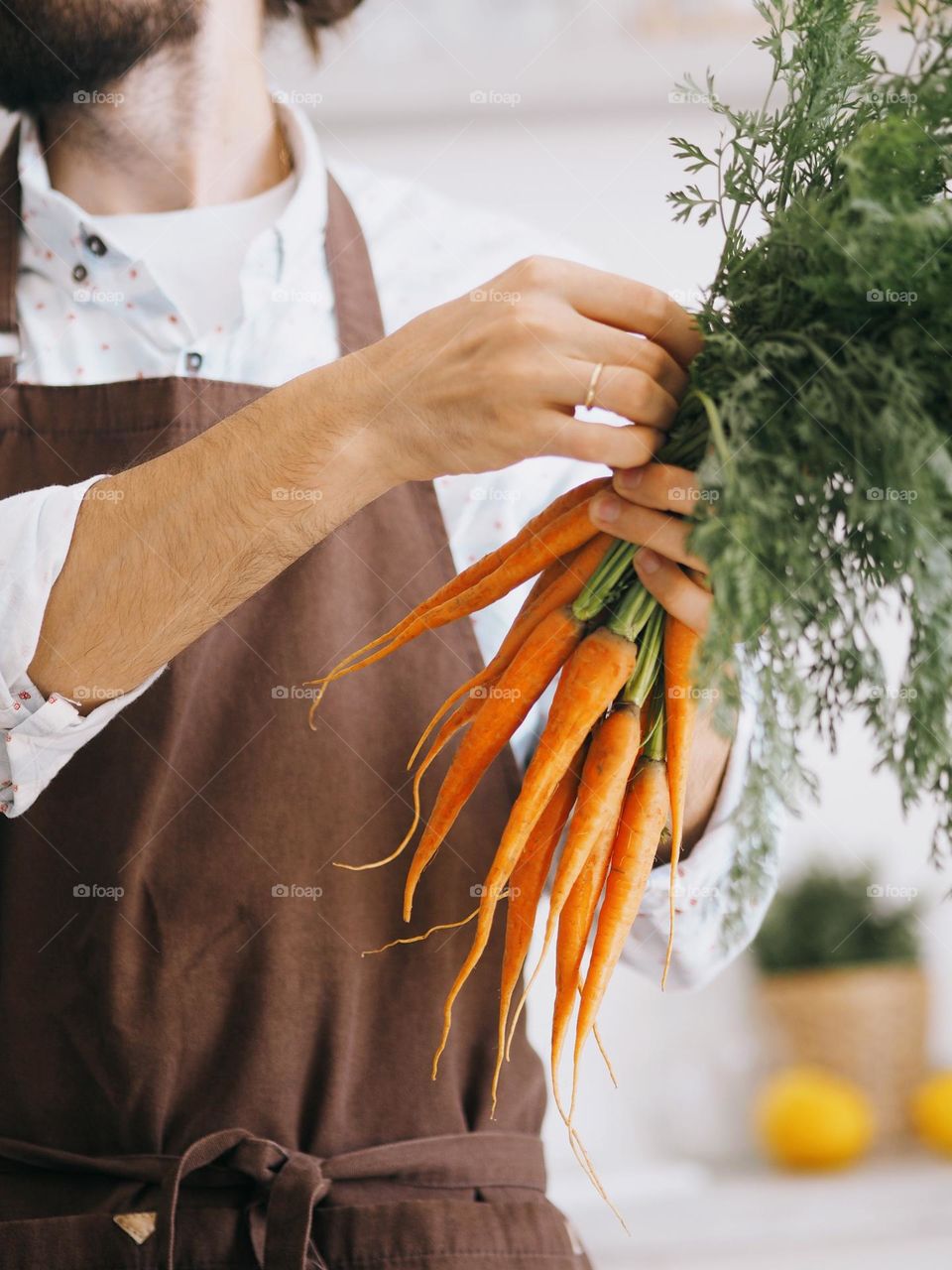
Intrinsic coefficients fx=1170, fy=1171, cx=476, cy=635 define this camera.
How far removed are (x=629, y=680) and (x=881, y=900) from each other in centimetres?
101

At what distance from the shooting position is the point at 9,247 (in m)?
0.96

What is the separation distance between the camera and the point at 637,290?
64 cm

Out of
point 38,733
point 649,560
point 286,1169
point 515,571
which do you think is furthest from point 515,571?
point 286,1169

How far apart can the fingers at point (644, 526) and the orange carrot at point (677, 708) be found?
0.18 feet

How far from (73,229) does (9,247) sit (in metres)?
0.06

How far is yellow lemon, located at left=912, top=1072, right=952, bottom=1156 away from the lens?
1.46 meters

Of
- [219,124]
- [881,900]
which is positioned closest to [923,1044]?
[881,900]

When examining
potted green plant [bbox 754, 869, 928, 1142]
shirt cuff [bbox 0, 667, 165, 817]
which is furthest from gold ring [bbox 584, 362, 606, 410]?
potted green plant [bbox 754, 869, 928, 1142]

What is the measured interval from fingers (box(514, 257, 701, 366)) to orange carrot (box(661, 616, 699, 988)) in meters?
0.16

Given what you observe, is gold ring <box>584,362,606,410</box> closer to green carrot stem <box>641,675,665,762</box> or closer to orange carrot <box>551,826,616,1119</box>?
green carrot stem <box>641,675,665,762</box>

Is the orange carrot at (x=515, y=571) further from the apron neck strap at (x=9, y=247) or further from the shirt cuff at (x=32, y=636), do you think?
the apron neck strap at (x=9, y=247)

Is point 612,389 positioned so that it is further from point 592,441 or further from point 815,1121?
point 815,1121

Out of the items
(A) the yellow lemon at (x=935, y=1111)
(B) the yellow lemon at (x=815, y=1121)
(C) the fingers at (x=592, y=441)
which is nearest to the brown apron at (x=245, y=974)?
(C) the fingers at (x=592, y=441)

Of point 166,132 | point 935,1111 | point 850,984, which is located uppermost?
point 166,132
